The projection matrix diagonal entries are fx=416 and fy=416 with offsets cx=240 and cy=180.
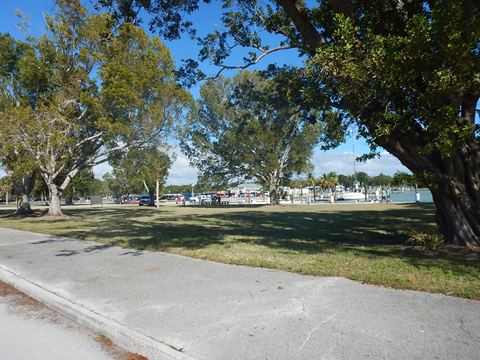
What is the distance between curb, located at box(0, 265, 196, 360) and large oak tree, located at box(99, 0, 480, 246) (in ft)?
19.5

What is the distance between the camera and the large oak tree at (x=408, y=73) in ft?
24.7

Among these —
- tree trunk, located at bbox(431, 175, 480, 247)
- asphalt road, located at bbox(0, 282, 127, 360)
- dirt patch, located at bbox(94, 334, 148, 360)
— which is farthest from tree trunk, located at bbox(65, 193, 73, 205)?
dirt patch, located at bbox(94, 334, 148, 360)

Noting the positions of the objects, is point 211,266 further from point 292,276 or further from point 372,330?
point 372,330

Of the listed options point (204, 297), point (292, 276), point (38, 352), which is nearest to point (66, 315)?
point (38, 352)

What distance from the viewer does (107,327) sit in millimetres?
4980

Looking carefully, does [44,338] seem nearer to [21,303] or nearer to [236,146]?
[21,303]

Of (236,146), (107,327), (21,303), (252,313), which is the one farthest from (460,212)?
(236,146)

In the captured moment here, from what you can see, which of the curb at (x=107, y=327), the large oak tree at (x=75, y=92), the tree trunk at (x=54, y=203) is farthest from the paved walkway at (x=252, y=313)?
the tree trunk at (x=54, y=203)

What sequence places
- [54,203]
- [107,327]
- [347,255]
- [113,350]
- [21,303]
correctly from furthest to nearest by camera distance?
[54,203] < [347,255] < [21,303] < [107,327] < [113,350]

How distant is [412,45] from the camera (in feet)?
24.7

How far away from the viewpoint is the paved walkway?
409cm

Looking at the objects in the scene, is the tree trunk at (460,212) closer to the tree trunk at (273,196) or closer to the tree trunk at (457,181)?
the tree trunk at (457,181)

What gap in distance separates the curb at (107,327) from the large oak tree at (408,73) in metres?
5.95

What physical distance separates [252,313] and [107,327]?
5.76 ft
